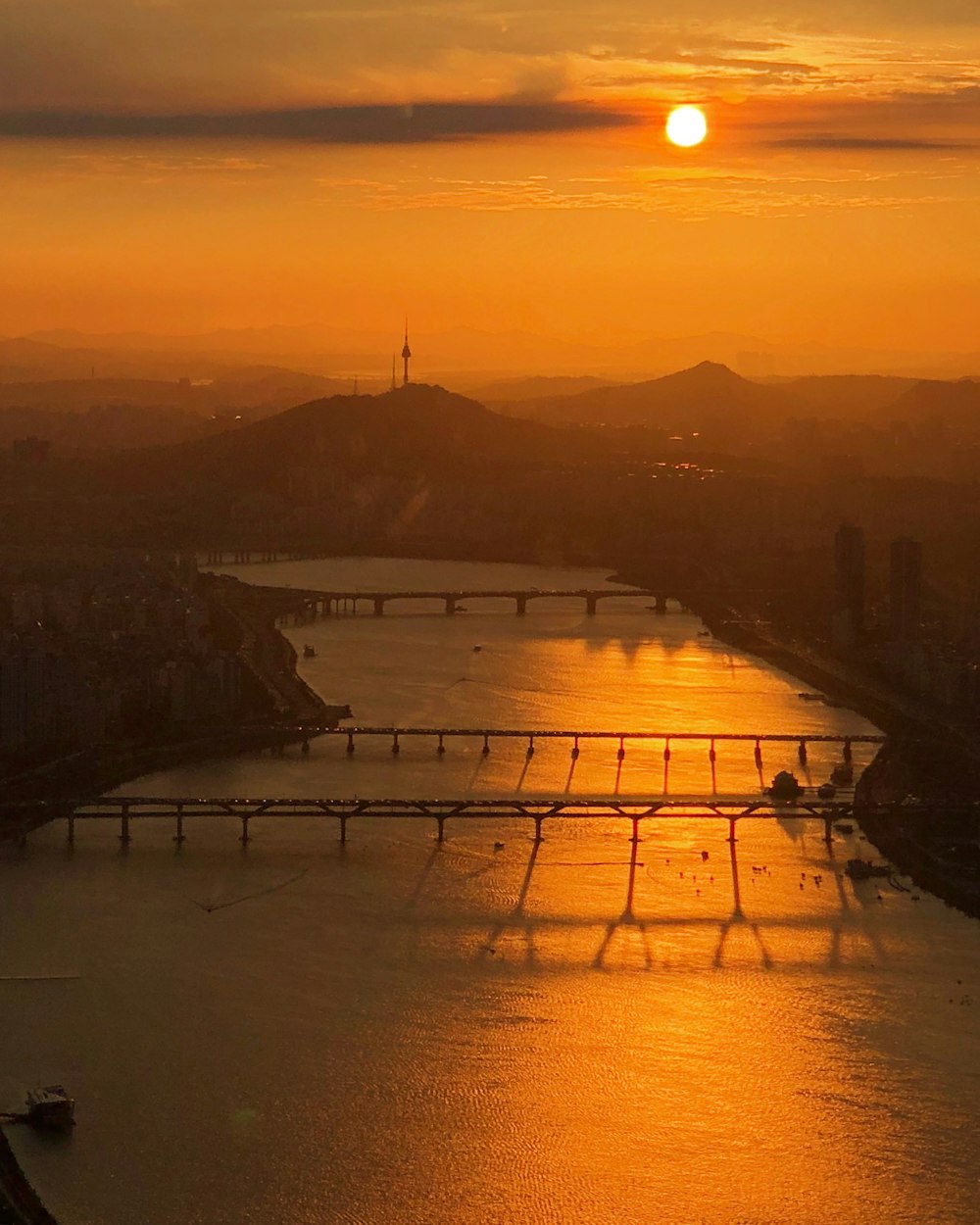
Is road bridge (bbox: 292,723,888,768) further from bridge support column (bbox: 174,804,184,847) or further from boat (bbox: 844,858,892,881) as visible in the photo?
boat (bbox: 844,858,892,881)

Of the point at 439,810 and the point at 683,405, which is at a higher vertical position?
the point at 683,405

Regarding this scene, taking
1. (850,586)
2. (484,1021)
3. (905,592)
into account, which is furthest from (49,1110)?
(850,586)

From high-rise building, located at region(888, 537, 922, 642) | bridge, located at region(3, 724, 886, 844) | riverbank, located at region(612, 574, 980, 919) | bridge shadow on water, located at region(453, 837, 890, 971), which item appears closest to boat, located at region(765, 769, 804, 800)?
bridge, located at region(3, 724, 886, 844)

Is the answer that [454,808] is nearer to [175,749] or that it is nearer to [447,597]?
[175,749]

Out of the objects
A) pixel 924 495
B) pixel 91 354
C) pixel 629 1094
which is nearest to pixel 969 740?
pixel 629 1094

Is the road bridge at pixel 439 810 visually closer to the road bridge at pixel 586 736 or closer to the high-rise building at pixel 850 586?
the road bridge at pixel 586 736

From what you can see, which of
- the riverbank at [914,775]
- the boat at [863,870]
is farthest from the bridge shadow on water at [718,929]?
the riverbank at [914,775]
